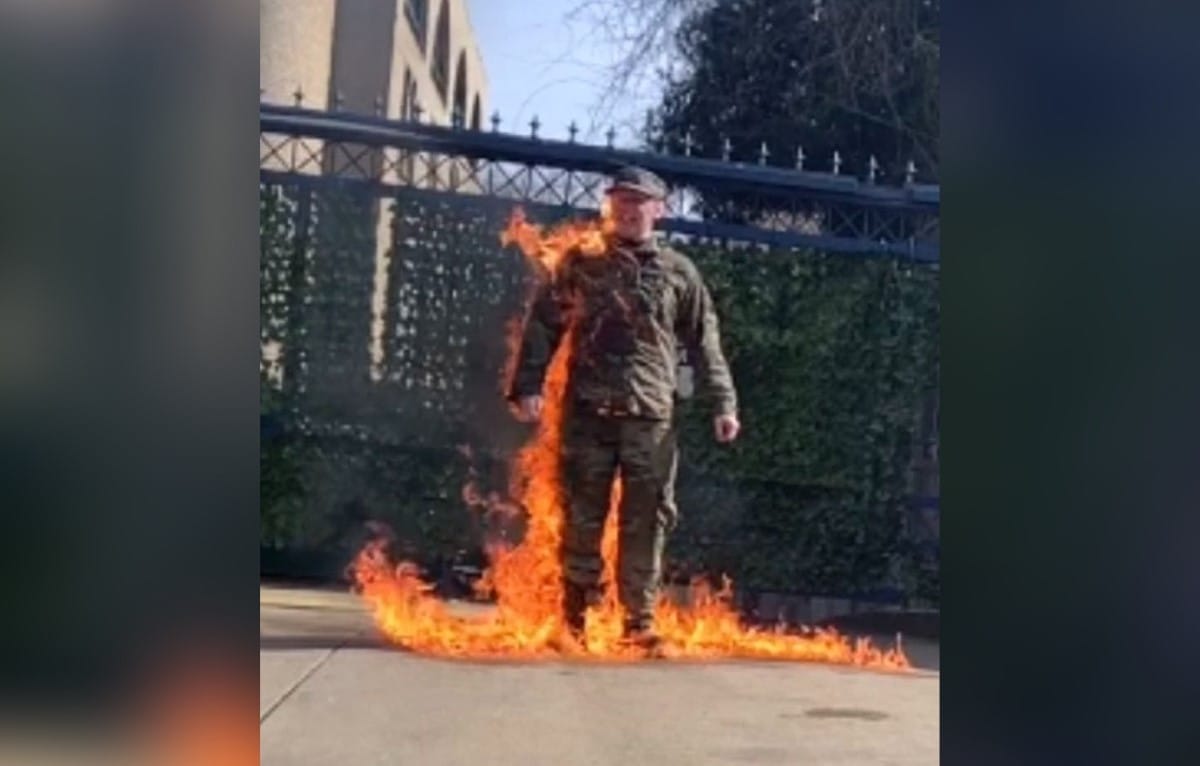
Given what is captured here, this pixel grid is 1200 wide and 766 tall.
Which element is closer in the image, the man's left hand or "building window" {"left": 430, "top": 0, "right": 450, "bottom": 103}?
"building window" {"left": 430, "top": 0, "right": 450, "bottom": 103}

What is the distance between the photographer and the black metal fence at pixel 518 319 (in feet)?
6.87

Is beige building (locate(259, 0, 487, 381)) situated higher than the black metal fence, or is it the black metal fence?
beige building (locate(259, 0, 487, 381))

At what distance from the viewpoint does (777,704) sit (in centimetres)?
205

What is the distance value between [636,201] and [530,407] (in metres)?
0.39

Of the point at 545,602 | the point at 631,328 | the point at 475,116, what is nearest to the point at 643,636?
the point at 545,602

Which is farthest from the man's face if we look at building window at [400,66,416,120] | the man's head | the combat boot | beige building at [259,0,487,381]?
the combat boot

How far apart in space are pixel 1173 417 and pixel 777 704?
730 millimetres

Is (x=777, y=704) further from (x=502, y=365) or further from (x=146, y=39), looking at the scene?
(x=146, y=39)

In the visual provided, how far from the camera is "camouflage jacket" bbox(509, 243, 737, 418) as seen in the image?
7.17 feet

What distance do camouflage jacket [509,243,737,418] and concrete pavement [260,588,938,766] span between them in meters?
0.45

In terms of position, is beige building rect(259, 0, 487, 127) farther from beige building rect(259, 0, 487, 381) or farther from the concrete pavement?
the concrete pavement

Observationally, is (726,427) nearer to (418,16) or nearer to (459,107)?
(459,107)

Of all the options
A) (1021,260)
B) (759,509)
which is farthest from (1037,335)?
(759,509)

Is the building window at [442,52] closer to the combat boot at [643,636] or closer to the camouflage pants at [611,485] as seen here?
the camouflage pants at [611,485]
